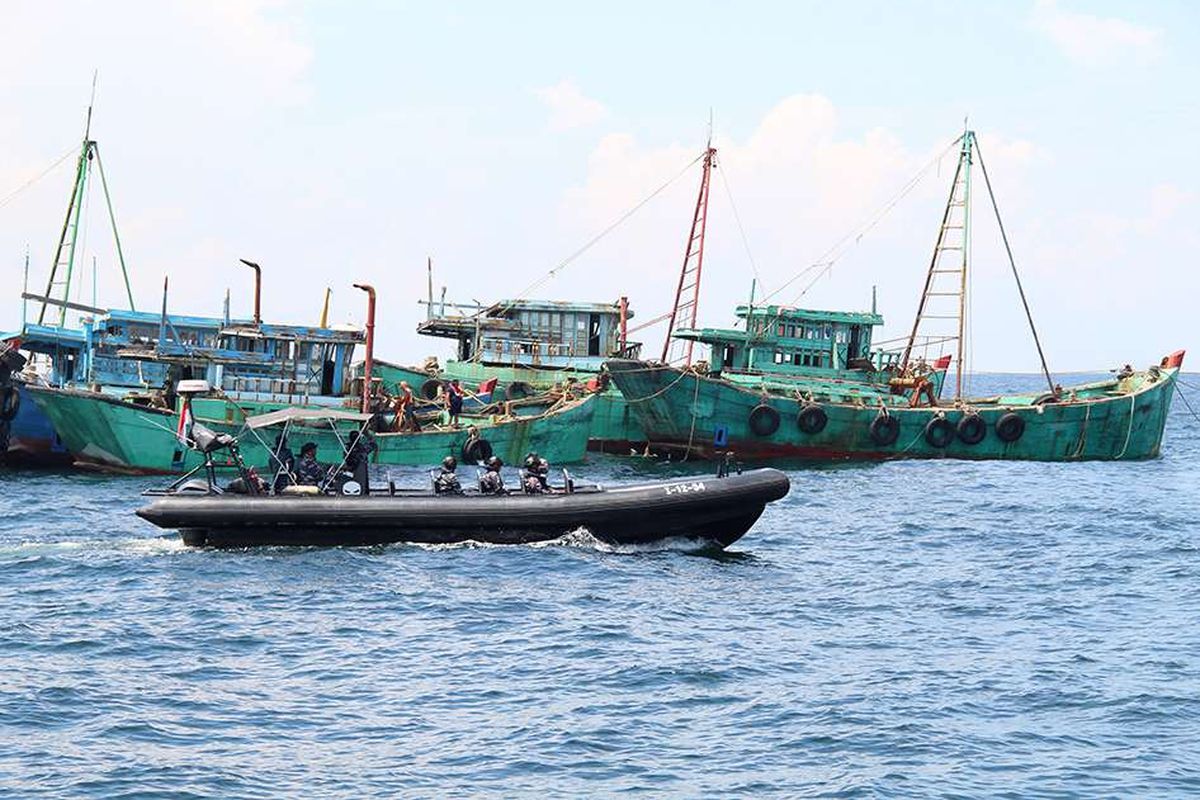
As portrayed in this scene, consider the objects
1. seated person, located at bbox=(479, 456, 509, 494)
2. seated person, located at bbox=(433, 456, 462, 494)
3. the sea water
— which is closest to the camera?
the sea water

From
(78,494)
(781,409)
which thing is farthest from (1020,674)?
(781,409)

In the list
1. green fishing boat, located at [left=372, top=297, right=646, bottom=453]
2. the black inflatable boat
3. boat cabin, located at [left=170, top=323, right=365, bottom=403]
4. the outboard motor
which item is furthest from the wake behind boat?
green fishing boat, located at [left=372, top=297, right=646, bottom=453]

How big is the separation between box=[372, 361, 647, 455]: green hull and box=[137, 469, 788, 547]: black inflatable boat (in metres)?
24.9

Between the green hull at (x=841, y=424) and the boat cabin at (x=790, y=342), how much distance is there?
5.90 m

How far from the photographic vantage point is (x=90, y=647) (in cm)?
2105

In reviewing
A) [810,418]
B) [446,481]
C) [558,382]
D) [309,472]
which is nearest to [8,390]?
[309,472]

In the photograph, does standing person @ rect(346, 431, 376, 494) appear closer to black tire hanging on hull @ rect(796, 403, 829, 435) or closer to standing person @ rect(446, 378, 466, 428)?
standing person @ rect(446, 378, 466, 428)

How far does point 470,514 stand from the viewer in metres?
27.3

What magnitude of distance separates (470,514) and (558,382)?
35168 millimetres

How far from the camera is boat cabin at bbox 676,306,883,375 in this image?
59.5 meters

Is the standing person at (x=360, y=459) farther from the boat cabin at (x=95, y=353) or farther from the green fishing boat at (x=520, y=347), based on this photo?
the green fishing boat at (x=520, y=347)

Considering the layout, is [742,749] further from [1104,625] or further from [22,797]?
[1104,625]

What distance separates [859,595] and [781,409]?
2617 centimetres

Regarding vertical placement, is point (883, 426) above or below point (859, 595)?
above
